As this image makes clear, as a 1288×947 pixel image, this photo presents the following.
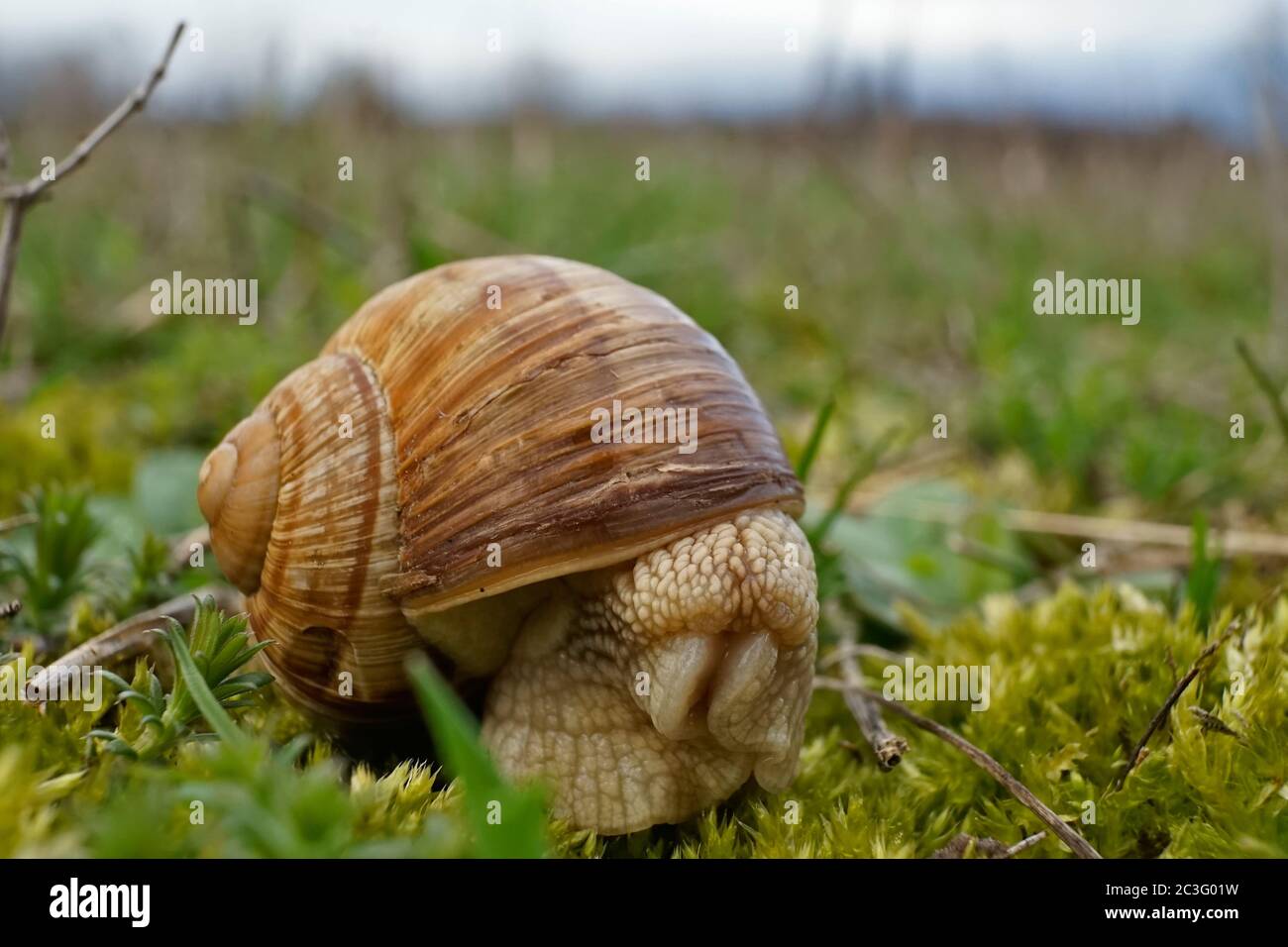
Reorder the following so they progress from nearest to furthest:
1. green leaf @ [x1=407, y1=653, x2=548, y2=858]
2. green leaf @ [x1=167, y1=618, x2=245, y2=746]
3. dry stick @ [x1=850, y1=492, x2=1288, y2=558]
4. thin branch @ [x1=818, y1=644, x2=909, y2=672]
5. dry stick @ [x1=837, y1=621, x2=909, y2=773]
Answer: green leaf @ [x1=407, y1=653, x2=548, y2=858] < green leaf @ [x1=167, y1=618, x2=245, y2=746] < dry stick @ [x1=837, y1=621, x2=909, y2=773] < thin branch @ [x1=818, y1=644, x2=909, y2=672] < dry stick @ [x1=850, y1=492, x2=1288, y2=558]

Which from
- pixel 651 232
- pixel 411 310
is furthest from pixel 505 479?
pixel 651 232

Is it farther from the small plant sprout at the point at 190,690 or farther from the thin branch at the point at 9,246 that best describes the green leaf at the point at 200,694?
the thin branch at the point at 9,246

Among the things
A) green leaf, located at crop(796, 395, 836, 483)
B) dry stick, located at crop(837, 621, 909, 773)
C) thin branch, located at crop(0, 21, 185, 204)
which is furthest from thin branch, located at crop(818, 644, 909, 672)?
thin branch, located at crop(0, 21, 185, 204)

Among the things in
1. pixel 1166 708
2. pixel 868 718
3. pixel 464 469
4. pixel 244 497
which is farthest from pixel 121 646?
pixel 1166 708

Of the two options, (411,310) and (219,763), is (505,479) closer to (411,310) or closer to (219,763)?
(411,310)

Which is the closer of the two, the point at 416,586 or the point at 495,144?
the point at 416,586

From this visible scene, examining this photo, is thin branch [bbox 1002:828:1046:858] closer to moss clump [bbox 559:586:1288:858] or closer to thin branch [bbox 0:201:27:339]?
moss clump [bbox 559:586:1288:858]
